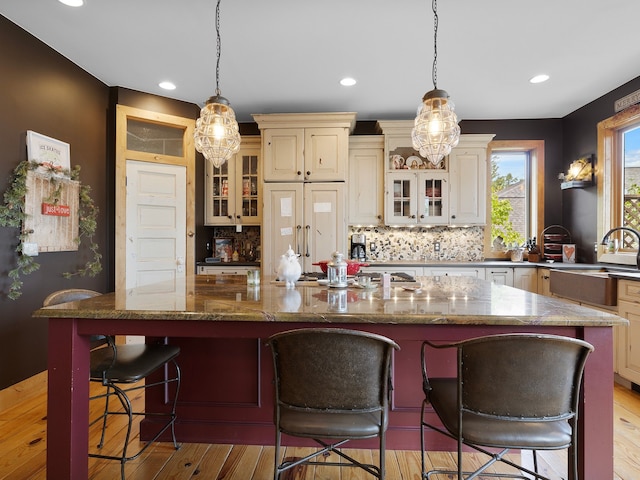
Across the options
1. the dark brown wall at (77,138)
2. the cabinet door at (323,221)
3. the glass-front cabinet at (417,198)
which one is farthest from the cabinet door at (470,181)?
the cabinet door at (323,221)

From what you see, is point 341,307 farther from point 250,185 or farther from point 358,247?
point 250,185

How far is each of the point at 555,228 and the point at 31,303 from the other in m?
5.71

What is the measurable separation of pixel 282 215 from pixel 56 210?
2.15 m

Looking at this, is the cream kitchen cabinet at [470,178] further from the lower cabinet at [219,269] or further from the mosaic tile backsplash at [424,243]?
the lower cabinet at [219,269]

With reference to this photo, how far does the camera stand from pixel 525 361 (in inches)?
46.0

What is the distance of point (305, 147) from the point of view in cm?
419

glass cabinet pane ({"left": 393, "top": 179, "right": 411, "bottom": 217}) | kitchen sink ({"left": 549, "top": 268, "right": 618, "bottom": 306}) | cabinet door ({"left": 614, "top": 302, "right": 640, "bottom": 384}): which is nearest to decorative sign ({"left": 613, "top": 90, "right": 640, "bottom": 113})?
kitchen sink ({"left": 549, "top": 268, "right": 618, "bottom": 306})

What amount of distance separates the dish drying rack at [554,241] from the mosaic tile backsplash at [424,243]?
744 mm

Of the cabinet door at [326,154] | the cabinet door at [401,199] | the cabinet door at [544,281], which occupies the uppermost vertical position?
the cabinet door at [326,154]

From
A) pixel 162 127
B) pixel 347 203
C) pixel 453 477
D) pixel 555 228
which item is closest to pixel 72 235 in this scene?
pixel 162 127

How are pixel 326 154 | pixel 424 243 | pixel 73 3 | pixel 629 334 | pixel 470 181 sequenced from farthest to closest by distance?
pixel 424 243
pixel 470 181
pixel 326 154
pixel 629 334
pixel 73 3

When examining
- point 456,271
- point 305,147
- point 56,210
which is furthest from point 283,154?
point 456,271

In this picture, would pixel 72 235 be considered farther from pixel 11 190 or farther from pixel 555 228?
pixel 555 228

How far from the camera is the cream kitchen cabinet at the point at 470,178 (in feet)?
14.3
